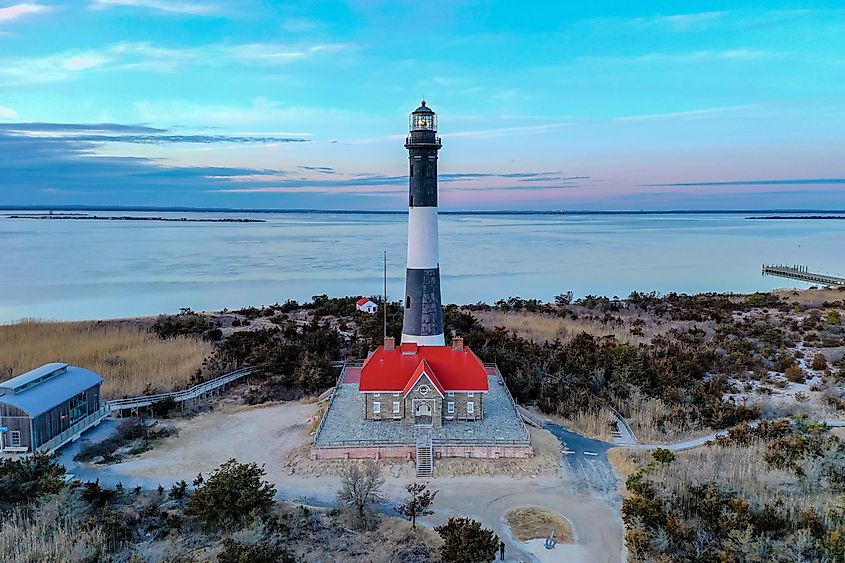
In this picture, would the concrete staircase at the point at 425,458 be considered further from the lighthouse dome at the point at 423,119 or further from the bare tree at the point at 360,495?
the lighthouse dome at the point at 423,119

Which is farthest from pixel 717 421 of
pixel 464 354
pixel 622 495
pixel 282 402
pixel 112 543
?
pixel 112 543

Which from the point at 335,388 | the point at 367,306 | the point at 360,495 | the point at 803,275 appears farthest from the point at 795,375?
the point at 803,275

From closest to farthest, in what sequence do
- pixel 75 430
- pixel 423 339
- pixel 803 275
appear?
pixel 75 430 < pixel 423 339 < pixel 803 275

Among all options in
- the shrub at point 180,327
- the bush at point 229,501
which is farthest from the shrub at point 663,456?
the shrub at point 180,327

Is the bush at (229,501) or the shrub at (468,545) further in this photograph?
the bush at (229,501)

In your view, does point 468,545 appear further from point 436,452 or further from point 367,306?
point 367,306

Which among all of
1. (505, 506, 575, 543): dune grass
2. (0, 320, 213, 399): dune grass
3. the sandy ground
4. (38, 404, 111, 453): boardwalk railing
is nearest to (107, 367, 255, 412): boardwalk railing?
(38, 404, 111, 453): boardwalk railing

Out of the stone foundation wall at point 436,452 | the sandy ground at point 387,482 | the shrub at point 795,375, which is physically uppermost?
the shrub at point 795,375
